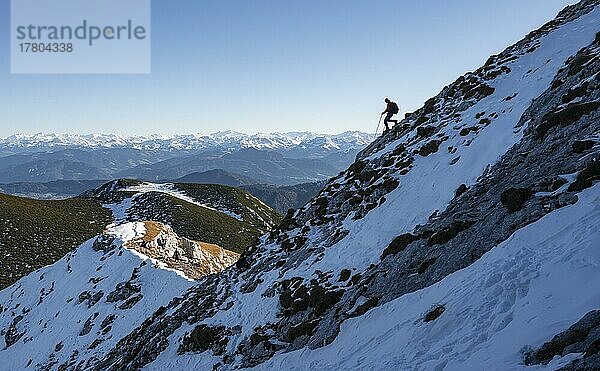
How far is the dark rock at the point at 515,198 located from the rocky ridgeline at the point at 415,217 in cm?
4

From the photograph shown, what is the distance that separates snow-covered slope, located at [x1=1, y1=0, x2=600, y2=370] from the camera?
9758 millimetres

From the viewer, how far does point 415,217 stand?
19.4 meters

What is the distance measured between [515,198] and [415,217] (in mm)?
6030

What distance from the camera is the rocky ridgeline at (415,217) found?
46.6 ft

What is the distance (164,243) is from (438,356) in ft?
147

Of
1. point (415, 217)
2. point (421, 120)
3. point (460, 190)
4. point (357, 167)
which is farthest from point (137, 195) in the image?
point (460, 190)

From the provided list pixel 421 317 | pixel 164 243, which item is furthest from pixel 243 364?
pixel 164 243

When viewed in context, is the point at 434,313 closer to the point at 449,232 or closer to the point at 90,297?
the point at 449,232

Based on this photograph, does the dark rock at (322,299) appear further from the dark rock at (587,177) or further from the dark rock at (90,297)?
the dark rock at (90,297)

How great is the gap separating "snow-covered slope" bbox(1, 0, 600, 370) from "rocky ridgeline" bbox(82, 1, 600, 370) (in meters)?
0.09

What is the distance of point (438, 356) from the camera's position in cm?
1005

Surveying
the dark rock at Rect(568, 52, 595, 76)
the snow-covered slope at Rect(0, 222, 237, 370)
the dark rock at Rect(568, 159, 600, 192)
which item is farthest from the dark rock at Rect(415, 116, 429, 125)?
the snow-covered slope at Rect(0, 222, 237, 370)

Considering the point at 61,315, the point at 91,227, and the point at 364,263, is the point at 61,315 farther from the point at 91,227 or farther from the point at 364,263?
the point at 91,227

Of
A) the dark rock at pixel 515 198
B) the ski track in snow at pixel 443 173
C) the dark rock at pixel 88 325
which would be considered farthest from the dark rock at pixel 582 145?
the dark rock at pixel 88 325
